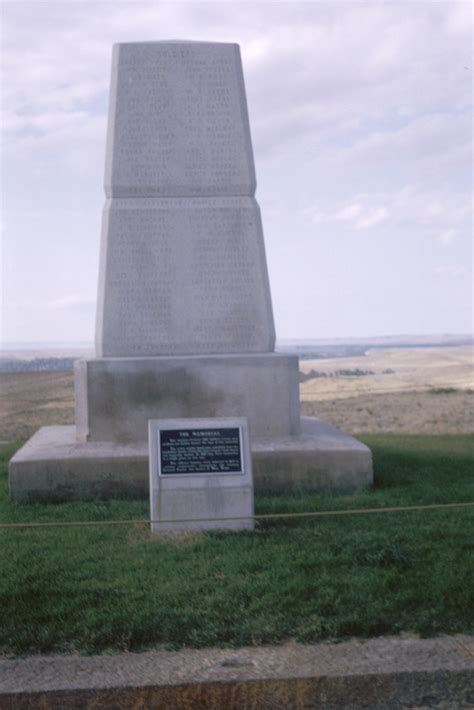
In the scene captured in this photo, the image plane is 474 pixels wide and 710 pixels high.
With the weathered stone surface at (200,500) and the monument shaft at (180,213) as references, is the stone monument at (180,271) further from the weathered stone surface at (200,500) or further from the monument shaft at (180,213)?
the weathered stone surface at (200,500)

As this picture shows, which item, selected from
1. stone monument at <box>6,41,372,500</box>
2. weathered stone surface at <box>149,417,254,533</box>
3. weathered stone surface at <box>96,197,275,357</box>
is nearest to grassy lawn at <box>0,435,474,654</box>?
weathered stone surface at <box>149,417,254,533</box>

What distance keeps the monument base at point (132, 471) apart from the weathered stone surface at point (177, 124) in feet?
8.83

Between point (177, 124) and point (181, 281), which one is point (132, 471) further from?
point (177, 124)

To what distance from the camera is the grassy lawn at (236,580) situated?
4695mm

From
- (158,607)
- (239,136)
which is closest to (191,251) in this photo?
(239,136)

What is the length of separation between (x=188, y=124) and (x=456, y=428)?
25.5ft

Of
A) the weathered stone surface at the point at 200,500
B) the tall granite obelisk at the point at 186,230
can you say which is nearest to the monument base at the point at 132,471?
the tall granite obelisk at the point at 186,230

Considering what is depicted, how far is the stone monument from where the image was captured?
888 centimetres

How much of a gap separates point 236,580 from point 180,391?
3.62 metres

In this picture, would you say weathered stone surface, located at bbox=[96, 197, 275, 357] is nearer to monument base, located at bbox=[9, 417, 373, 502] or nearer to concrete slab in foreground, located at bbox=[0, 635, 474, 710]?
monument base, located at bbox=[9, 417, 373, 502]

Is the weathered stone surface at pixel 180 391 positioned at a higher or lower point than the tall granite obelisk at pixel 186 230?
lower

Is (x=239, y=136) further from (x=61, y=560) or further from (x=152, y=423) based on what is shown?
(x=61, y=560)

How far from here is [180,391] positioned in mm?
8883

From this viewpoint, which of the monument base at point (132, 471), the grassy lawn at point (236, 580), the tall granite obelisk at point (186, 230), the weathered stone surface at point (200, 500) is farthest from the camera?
the tall granite obelisk at point (186, 230)
